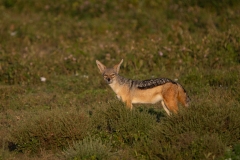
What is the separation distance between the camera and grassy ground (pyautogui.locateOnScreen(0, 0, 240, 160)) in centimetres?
827

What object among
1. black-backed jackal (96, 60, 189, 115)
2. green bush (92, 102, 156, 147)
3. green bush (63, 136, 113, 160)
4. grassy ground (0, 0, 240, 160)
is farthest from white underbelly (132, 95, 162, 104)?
green bush (63, 136, 113, 160)

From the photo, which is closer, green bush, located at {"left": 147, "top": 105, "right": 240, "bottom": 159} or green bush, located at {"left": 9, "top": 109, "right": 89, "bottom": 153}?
green bush, located at {"left": 147, "top": 105, "right": 240, "bottom": 159}

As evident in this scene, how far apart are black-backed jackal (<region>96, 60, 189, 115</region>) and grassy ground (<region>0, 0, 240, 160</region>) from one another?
0.33 meters

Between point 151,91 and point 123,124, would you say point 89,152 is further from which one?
point 151,91

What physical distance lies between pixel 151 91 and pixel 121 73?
14.2 feet

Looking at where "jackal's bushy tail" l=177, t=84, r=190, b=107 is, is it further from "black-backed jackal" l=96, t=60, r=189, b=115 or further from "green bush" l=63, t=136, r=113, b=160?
"green bush" l=63, t=136, r=113, b=160

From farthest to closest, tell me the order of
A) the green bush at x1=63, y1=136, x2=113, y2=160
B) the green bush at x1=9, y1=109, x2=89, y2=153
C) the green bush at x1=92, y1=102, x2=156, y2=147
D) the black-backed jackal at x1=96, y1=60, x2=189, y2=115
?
the black-backed jackal at x1=96, y1=60, x2=189, y2=115, the green bush at x1=92, y1=102, x2=156, y2=147, the green bush at x1=9, y1=109, x2=89, y2=153, the green bush at x1=63, y1=136, x2=113, y2=160

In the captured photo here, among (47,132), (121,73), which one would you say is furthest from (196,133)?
(121,73)

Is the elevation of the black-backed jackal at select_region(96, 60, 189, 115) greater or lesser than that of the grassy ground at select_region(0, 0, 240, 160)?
greater

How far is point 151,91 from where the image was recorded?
31.3ft

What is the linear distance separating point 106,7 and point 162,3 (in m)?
2.07

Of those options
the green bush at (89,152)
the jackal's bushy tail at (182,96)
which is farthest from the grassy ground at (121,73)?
the jackal's bushy tail at (182,96)

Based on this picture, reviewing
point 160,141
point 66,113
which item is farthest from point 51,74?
point 160,141

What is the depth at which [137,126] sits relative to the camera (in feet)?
29.4
